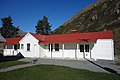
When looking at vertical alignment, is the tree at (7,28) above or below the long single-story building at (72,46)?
above

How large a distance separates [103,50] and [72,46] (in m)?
5.29

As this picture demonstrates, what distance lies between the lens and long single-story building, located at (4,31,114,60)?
71.1ft

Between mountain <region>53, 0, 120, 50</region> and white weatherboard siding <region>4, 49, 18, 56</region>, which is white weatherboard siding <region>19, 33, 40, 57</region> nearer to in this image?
white weatherboard siding <region>4, 49, 18, 56</region>

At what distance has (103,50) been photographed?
21641 mm

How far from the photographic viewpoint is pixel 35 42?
85.4ft

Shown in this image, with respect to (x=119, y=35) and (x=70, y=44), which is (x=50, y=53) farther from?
(x=119, y=35)

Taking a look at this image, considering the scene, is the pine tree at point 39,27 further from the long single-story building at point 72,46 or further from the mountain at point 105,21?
the long single-story building at point 72,46

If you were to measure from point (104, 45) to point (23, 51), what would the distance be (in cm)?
1515

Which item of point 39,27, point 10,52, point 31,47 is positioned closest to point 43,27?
point 39,27

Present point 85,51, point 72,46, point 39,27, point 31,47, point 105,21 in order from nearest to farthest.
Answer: point 85,51 → point 72,46 → point 31,47 → point 105,21 → point 39,27

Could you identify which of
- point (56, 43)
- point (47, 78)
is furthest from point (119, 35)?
point (47, 78)

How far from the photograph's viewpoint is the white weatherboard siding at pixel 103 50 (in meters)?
21.2

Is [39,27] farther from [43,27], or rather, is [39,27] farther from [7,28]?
[7,28]

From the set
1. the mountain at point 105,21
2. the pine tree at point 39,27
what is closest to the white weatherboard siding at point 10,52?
the mountain at point 105,21
